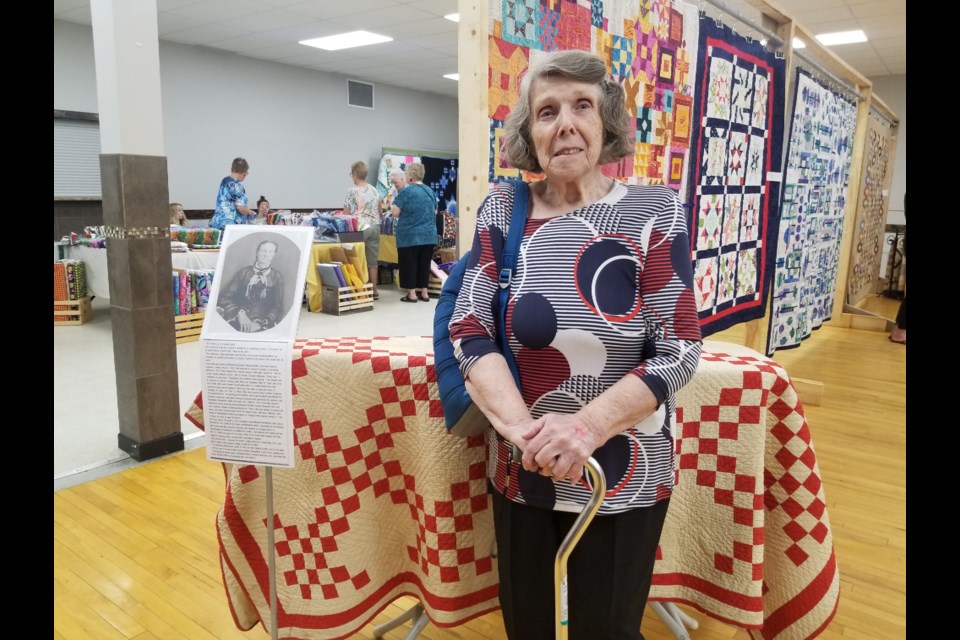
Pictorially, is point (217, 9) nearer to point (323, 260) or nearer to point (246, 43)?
point (246, 43)

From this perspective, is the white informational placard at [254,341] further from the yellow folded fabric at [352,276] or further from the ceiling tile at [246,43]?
the ceiling tile at [246,43]

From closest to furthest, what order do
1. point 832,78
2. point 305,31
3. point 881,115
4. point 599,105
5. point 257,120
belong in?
point 599,105, point 832,78, point 881,115, point 305,31, point 257,120

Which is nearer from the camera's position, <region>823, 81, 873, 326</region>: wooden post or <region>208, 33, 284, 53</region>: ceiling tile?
<region>823, 81, 873, 326</region>: wooden post

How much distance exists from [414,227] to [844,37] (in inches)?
236

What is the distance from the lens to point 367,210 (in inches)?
317

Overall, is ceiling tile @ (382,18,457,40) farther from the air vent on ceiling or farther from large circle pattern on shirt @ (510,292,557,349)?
large circle pattern on shirt @ (510,292,557,349)

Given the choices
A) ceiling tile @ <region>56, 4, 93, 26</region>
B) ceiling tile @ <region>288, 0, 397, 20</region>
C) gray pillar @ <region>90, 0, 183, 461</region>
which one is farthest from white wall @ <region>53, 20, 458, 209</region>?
gray pillar @ <region>90, 0, 183, 461</region>

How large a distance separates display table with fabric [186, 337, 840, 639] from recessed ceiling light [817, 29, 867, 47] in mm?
8366

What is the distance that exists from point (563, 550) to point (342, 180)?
10.7 metres

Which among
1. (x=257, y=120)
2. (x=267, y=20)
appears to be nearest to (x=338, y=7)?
(x=267, y=20)

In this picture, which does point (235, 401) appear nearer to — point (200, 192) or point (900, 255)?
point (200, 192)

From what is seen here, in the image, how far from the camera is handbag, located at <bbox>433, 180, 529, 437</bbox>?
117 centimetres

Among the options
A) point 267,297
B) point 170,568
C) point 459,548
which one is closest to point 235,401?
point 267,297

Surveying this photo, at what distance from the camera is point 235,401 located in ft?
4.25
